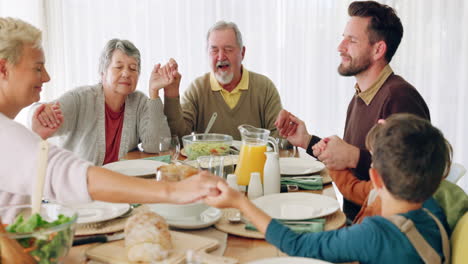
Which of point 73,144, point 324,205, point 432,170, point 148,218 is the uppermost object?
point 432,170

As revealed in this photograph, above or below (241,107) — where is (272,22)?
above

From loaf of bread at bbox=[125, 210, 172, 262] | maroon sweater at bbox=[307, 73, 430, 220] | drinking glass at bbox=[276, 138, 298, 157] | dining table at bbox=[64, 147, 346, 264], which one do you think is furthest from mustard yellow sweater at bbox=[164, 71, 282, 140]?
loaf of bread at bbox=[125, 210, 172, 262]

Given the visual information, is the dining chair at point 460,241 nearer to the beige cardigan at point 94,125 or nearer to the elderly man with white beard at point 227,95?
the beige cardigan at point 94,125

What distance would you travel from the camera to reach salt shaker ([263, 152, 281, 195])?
1.62 metres

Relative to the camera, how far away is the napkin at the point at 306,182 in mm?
1733

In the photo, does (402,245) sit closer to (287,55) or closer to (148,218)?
(148,218)

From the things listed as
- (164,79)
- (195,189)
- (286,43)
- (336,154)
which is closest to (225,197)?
(195,189)

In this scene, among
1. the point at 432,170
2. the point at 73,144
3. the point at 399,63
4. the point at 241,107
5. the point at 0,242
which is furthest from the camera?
the point at 399,63

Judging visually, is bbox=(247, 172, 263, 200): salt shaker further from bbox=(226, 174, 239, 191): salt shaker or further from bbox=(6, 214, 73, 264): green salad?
bbox=(6, 214, 73, 264): green salad

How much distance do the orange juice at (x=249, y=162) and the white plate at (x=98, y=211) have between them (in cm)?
47

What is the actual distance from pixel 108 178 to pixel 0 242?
1.00ft

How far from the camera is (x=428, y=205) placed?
1.32 meters

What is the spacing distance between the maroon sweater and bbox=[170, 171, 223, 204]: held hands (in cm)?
105

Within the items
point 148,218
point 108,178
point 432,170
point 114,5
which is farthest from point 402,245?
point 114,5
